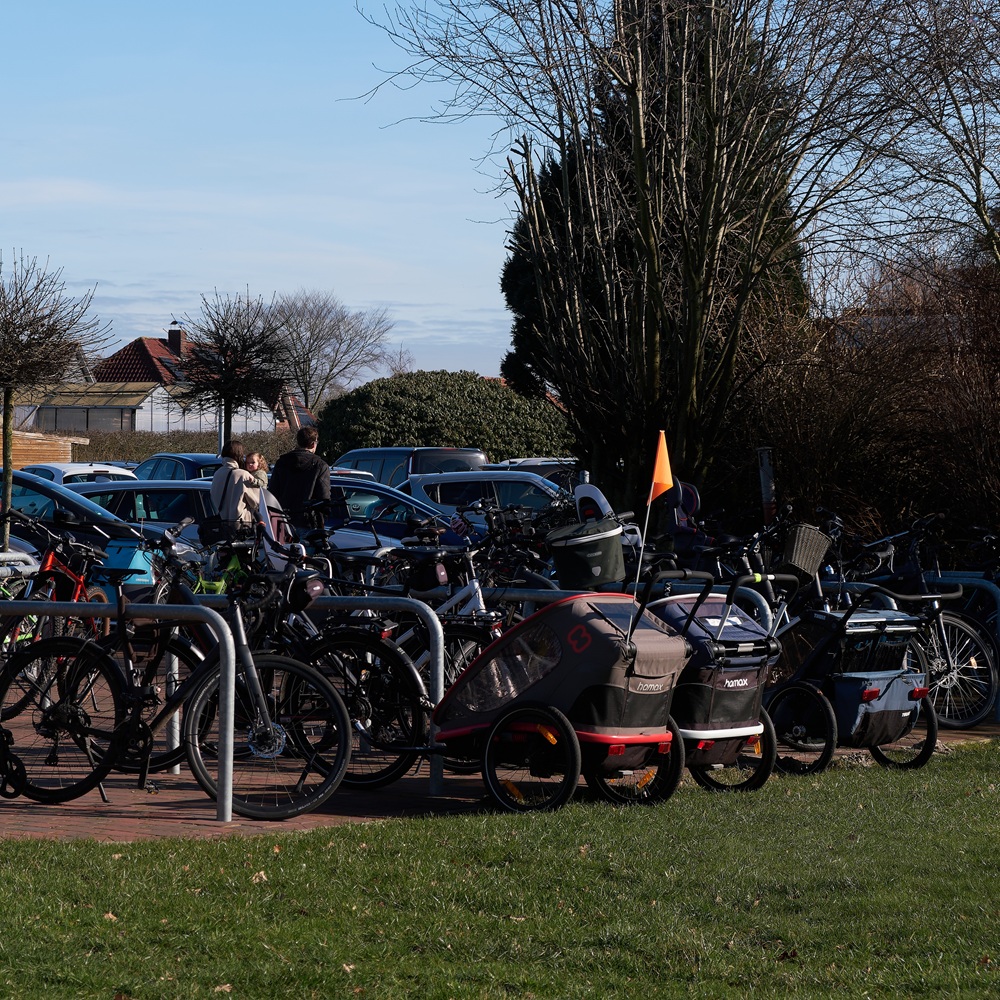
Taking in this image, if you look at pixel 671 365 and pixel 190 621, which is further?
pixel 671 365

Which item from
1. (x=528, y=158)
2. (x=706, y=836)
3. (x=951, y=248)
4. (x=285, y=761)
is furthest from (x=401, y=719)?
(x=951, y=248)

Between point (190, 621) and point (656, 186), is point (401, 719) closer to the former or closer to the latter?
point (190, 621)

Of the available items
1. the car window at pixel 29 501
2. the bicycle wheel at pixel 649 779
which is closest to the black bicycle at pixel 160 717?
the bicycle wheel at pixel 649 779

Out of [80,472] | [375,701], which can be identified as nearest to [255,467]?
[375,701]

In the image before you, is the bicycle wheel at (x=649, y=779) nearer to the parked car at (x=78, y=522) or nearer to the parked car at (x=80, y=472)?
the parked car at (x=78, y=522)

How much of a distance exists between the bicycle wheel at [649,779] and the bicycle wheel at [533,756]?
0.21 meters

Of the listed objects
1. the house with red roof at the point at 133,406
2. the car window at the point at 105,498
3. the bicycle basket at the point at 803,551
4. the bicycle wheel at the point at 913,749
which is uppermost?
the house with red roof at the point at 133,406

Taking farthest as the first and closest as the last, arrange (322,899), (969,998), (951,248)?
(951,248)
(322,899)
(969,998)

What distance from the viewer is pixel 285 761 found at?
699cm

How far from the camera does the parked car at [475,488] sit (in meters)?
19.1

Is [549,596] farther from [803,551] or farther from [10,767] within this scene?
[10,767]

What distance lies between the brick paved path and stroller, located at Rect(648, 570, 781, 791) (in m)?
1.19

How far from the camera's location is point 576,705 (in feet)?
22.6

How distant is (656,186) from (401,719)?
276 inches
